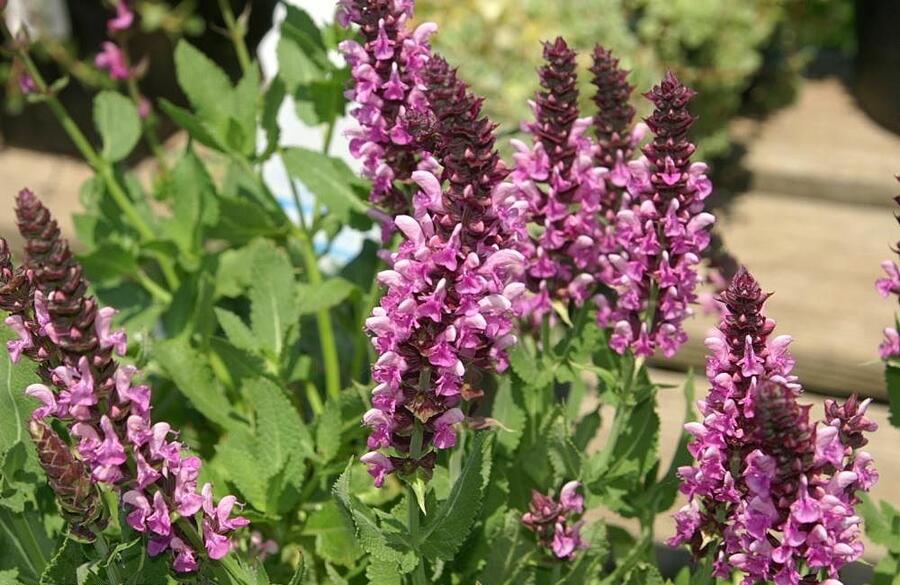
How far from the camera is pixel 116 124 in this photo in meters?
2.00

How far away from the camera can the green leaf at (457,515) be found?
3.76 feet

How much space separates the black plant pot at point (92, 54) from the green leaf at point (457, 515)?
2981mm

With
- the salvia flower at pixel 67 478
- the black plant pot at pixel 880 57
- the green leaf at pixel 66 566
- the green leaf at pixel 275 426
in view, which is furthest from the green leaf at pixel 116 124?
the black plant pot at pixel 880 57

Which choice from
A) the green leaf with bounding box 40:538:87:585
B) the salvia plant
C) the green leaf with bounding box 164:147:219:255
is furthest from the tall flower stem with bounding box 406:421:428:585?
Result: the green leaf with bounding box 164:147:219:255

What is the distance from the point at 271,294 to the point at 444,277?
0.78 metres

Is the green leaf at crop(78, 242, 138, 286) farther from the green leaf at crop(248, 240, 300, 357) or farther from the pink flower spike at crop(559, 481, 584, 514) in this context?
the pink flower spike at crop(559, 481, 584, 514)

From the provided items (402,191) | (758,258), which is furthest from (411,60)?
(758,258)

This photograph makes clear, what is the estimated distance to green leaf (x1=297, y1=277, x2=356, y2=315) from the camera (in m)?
1.74

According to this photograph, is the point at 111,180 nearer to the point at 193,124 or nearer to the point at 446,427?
the point at 193,124

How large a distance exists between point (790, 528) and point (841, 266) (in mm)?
2301

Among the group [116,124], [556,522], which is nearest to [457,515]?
[556,522]

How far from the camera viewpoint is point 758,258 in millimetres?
3158

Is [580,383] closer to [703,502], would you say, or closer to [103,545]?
[703,502]

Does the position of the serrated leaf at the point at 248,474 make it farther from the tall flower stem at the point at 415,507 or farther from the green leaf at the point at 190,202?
the green leaf at the point at 190,202
